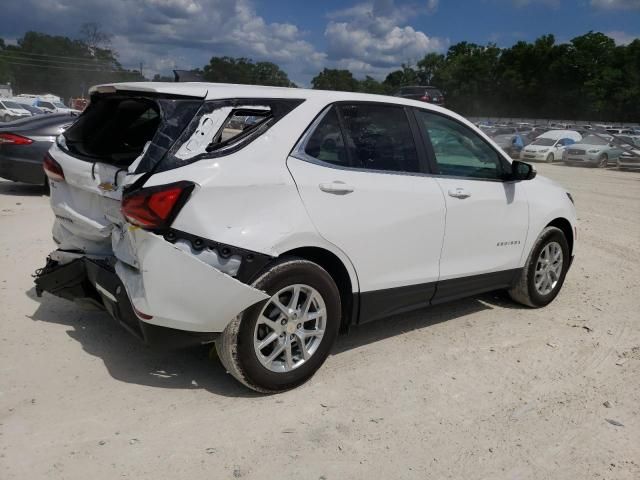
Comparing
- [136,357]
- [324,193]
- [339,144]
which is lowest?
[136,357]

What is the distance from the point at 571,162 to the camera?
1061 inches

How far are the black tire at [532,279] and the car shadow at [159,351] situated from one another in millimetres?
386

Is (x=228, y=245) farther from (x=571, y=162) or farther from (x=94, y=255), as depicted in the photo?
(x=571, y=162)

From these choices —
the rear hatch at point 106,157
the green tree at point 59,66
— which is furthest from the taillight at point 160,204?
the green tree at point 59,66

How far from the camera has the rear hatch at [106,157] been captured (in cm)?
323

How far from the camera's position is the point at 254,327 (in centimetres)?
333

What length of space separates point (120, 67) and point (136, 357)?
109410 mm

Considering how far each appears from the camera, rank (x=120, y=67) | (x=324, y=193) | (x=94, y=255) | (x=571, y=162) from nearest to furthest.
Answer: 1. (x=324, y=193)
2. (x=94, y=255)
3. (x=571, y=162)
4. (x=120, y=67)

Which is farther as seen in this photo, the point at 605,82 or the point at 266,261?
the point at 605,82

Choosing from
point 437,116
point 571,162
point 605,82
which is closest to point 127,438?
point 437,116

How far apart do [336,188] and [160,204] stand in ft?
3.62

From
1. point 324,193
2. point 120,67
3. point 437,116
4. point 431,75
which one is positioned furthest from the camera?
point 431,75

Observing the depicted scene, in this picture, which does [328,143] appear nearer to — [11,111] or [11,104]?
[11,111]

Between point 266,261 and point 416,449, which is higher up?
point 266,261
